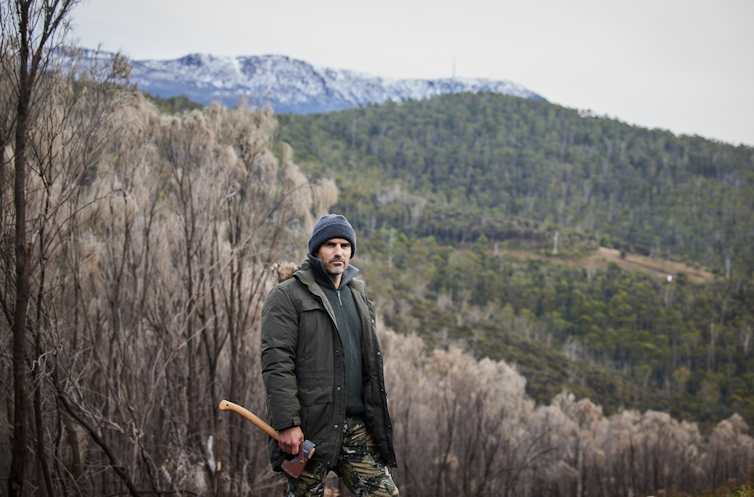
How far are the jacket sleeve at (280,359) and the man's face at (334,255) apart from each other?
238 mm

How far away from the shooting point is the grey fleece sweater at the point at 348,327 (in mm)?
A: 1975

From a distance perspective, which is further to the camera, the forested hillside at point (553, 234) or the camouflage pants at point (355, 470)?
the forested hillside at point (553, 234)

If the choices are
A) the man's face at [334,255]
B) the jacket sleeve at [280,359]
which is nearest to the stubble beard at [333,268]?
the man's face at [334,255]

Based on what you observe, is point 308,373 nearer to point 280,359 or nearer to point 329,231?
point 280,359

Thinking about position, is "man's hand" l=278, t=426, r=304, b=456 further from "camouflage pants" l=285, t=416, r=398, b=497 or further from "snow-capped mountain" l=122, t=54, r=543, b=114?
"snow-capped mountain" l=122, t=54, r=543, b=114

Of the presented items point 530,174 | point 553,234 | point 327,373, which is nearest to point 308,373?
point 327,373

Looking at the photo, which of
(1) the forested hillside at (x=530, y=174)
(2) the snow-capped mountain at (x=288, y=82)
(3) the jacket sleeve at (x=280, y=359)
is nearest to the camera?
(3) the jacket sleeve at (x=280, y=359)

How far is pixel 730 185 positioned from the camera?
83.9 metres

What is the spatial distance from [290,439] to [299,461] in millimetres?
118

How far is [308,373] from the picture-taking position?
187 centimetres

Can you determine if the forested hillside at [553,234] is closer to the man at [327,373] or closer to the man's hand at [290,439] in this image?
the man at [327,373]

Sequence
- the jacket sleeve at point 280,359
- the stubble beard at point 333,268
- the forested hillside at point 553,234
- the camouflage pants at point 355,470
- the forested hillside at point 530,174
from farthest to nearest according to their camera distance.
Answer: the forested hillside at point 530,174 → the forested hillside at point 553,234 → the stubble beard at point 333,268 → the camouflage pants at point 355,470 → the jacket sleeve at point 280,359

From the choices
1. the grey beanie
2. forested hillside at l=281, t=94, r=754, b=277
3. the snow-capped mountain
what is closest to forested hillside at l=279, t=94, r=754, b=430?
forested hillside at l=281, t=94, r=754, b=277

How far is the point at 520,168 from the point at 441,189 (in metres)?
16.1
